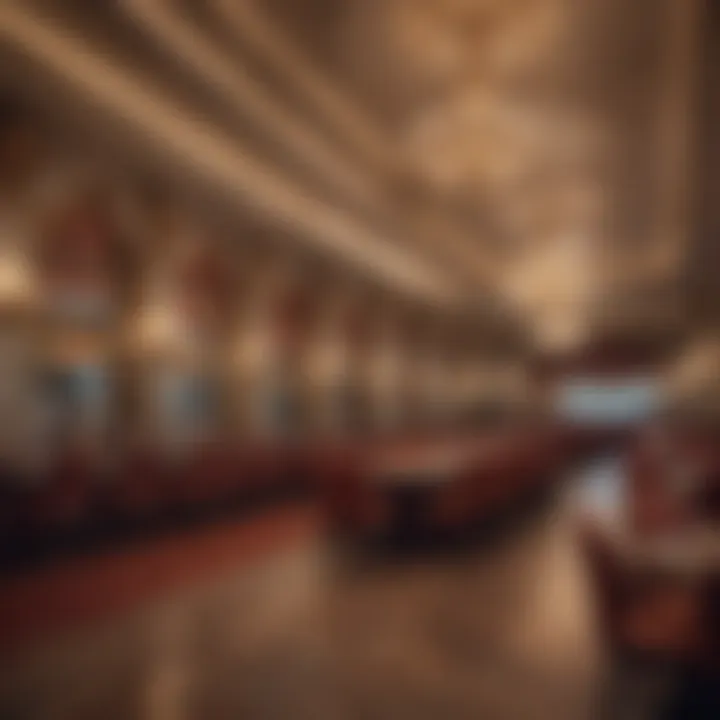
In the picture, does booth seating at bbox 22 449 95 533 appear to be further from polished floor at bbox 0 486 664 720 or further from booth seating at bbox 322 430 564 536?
booth seating at bbox 322 430 564 536

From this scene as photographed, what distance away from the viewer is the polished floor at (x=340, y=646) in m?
1.54

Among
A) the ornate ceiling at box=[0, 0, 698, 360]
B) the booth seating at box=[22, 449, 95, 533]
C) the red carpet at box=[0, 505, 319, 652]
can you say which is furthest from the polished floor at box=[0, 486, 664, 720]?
the ornate ceiling at box=[0, 0, 698, 360]

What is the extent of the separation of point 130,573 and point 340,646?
29.6 inches

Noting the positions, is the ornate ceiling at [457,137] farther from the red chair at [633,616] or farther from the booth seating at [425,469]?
the red chair at [633,616]

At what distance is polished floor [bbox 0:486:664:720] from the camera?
154cm

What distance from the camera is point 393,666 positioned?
202 centimetres

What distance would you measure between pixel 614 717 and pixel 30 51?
1819 mm

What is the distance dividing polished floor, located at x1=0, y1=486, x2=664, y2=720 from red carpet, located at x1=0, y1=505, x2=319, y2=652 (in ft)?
0.13

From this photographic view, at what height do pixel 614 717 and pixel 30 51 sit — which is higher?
pixel 30 51

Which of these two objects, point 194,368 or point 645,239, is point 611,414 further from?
point 194,368

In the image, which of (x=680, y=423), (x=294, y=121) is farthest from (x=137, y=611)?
(x=680, y=423)

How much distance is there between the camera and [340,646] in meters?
1.87

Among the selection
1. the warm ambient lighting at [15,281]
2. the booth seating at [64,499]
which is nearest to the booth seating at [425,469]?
the booth seating at [64,499]

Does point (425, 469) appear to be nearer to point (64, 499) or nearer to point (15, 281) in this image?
point (64, 499)
